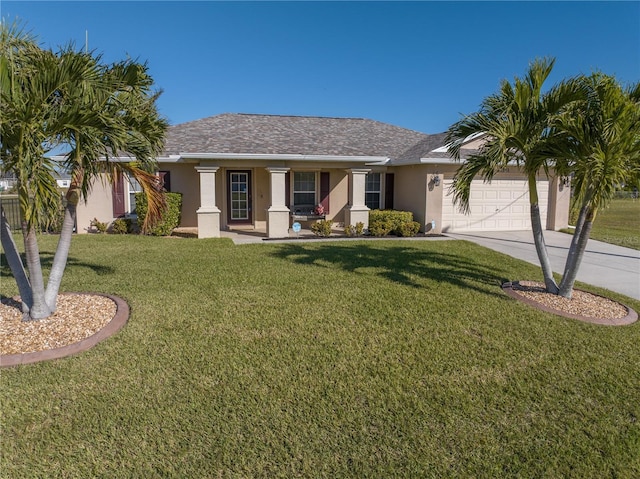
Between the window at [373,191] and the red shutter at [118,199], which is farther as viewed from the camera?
the window at [373,191]

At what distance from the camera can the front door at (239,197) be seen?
16750 mm

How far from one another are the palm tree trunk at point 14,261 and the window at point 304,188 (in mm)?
11990

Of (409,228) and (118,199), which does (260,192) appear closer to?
(118,199)

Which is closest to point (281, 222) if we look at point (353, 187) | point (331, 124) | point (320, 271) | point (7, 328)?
point (353, 187)

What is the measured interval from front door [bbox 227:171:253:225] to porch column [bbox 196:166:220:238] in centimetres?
243

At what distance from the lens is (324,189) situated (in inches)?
688

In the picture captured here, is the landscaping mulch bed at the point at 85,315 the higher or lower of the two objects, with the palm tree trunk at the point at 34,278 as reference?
lower

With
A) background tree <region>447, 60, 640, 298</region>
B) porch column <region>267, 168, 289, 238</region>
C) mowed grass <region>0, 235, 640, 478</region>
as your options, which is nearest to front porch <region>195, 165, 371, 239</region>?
porch column <region>267, 168, 289, 238</region>

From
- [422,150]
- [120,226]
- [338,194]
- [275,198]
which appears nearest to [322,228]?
[275,198]

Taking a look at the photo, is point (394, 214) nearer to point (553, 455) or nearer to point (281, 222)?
point (281, 222)

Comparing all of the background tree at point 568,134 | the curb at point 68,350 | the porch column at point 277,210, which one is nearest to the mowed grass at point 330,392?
the curb at point 68,350

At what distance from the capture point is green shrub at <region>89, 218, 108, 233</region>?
14.8 meters

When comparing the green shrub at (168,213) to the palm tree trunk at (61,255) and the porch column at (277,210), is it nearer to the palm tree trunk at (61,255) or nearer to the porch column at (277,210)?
the porch column at (277,210)

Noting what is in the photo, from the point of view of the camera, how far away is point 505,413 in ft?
12.9
